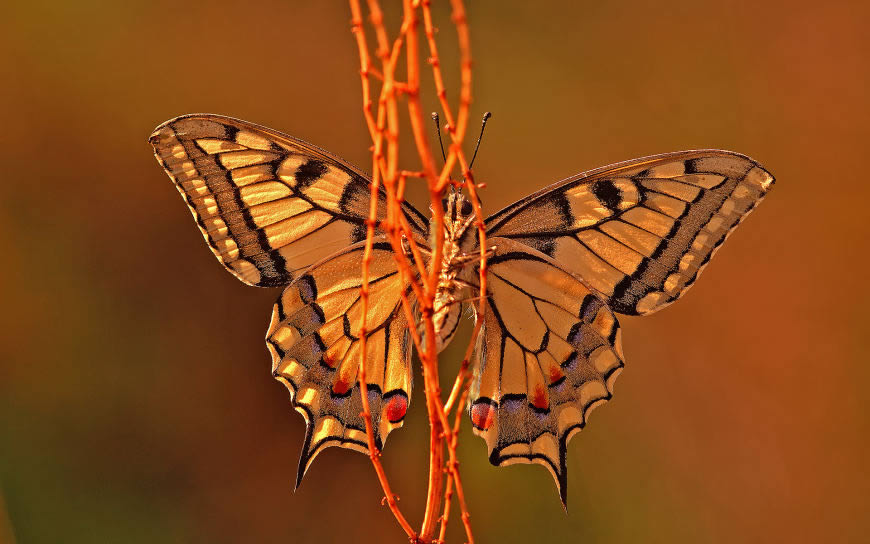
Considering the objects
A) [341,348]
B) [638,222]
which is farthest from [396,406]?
[638,222]

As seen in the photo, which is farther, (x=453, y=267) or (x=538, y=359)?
(x=538, y=359)

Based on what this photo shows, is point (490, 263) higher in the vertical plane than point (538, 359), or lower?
higher

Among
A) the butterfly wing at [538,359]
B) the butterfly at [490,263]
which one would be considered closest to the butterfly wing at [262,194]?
the butterfly at [490,263]

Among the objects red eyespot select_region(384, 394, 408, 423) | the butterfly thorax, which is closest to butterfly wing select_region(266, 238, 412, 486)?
red eyespot select_region(384, 394, 408, 423)

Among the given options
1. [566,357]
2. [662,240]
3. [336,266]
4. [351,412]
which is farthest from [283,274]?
[662,240]

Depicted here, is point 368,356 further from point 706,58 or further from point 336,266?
point 706,58

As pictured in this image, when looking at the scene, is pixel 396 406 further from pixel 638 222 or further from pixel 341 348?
pixel 638 222

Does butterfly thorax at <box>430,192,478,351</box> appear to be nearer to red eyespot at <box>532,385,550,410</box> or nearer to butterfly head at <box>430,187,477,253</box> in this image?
butterfly head at <box>430,187,477,253</box>
